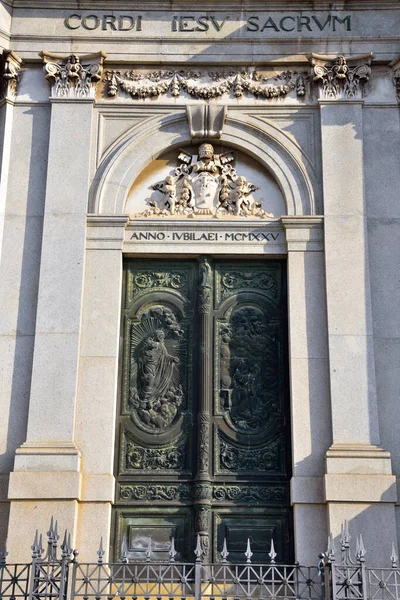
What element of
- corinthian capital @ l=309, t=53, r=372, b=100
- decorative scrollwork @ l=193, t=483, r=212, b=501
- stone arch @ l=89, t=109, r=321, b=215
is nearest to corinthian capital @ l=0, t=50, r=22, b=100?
stone arch @ l=89, t=109, r=321, b=215

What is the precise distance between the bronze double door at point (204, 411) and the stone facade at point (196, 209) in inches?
17.6

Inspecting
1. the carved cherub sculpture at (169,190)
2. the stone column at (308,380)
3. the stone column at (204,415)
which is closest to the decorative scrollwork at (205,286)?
the stone column at (204,415)

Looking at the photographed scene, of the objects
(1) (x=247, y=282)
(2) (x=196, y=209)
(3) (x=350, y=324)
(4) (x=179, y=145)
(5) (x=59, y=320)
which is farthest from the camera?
(4) (x=179, y=145)

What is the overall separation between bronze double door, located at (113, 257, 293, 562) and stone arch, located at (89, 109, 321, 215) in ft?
3.79

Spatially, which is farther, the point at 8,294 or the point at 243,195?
the point at 243,195

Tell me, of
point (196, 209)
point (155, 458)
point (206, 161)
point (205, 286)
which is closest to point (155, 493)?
point (155, 458)

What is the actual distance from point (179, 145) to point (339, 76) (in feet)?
9.96

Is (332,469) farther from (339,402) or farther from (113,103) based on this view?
(113,103)

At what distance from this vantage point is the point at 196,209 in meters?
18.3

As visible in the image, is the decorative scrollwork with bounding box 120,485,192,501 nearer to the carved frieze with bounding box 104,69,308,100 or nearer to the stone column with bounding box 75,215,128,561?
the stone column with bounding box 75,215,128,561

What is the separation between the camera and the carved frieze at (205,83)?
18703 millimetres

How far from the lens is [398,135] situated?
1828 centimetres

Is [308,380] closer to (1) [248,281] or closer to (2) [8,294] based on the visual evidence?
(1) [248,281]

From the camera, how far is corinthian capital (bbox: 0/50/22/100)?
1870 cm
